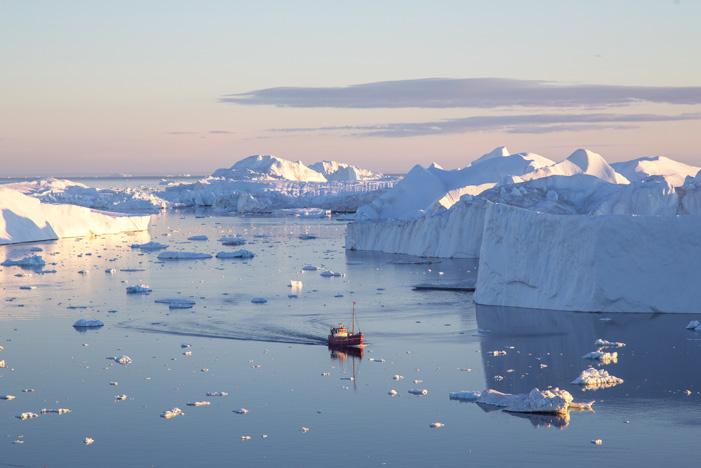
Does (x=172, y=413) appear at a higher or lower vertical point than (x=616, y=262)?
lower

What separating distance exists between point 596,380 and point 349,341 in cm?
509

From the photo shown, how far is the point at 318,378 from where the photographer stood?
17.9 meters

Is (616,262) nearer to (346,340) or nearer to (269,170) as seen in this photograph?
(346,340)

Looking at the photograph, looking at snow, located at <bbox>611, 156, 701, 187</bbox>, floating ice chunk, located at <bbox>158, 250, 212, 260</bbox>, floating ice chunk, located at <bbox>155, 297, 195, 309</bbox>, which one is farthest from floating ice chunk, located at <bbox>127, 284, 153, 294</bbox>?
snow, located at <bbox>611, 156, 701, 187</bbox>

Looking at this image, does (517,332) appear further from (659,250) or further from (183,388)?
(183,388)

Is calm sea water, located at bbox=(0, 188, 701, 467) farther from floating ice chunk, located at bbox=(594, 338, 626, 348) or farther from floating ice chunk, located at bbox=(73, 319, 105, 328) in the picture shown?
floating ice chunk, located at bbox=(73, 319, 105, 328)

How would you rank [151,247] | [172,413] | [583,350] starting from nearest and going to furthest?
[172,413] → [583,350] → [151,247]

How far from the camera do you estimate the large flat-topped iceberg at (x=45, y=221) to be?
1775 inches

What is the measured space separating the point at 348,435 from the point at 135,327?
9624mm

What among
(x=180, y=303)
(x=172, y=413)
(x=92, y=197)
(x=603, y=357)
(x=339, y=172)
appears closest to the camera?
(x=172, y=413)

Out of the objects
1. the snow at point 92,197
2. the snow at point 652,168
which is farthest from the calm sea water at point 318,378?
the snow at point 92,197

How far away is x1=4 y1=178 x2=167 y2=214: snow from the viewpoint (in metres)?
75.9

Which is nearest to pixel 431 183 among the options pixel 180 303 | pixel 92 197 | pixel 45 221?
pixel 45 221

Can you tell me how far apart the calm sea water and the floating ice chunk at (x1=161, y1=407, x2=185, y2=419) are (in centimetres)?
16
